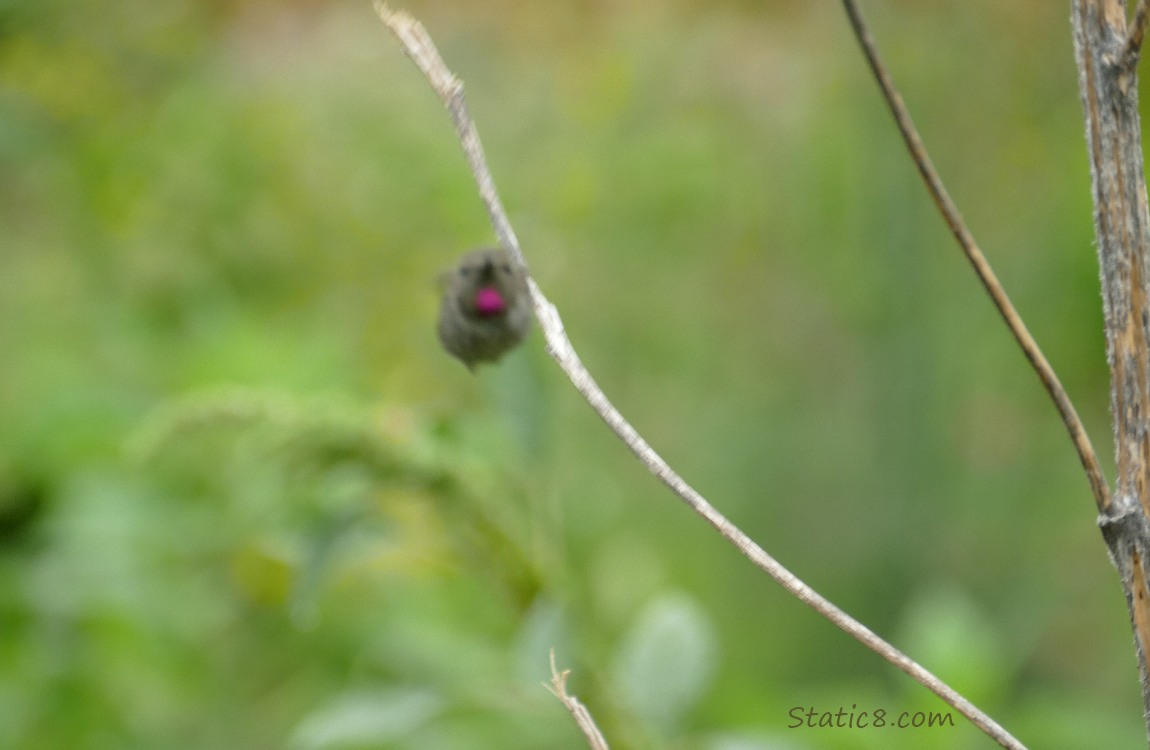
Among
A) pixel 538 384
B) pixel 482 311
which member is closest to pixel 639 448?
pixel 482 311

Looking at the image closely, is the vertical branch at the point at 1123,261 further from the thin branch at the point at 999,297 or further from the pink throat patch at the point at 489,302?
the pink throat patch at the point at 489,302

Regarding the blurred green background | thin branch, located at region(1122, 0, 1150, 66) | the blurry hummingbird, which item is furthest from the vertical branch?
A: the blurred green background

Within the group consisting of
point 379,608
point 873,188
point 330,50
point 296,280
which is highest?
point 330,50

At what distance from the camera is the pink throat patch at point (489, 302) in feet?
1.10

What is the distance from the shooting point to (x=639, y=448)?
0.27 m

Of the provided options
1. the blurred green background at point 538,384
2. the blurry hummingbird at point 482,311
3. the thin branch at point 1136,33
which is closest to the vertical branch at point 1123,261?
the thin branch at point 1136,33

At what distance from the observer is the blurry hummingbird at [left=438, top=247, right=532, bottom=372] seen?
34 cm

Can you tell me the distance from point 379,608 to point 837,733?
29cm

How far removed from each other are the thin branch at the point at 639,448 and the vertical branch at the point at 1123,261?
0.05 metres

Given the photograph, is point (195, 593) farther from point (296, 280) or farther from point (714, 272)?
point (714, 272)

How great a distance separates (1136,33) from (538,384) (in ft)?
1.05

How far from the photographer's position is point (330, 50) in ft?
4.44

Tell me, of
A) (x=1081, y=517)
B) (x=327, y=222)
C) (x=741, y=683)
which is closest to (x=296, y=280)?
(x=327, y=222)

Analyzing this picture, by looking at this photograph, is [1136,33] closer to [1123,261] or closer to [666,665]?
[1123,261]
